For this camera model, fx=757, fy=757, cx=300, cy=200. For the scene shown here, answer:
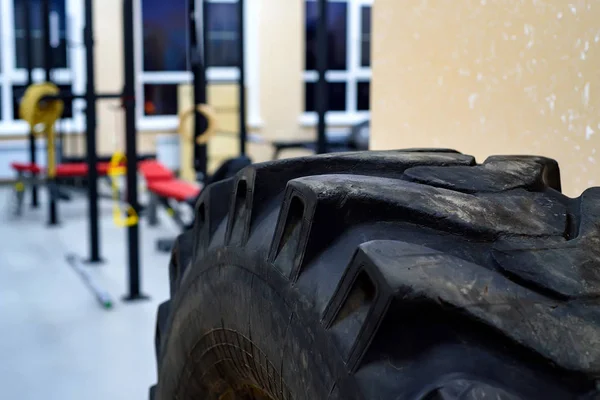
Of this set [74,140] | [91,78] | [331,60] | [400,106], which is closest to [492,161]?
[400,106]

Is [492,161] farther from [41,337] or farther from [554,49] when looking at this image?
[41,337]

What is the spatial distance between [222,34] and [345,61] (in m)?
1.61

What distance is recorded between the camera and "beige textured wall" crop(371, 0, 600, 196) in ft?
2.71

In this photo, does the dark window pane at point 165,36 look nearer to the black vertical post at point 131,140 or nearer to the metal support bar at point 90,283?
A: the metal support bar at point 90,283

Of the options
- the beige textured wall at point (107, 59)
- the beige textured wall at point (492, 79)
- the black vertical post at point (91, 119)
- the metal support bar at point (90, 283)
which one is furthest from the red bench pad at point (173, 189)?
the beige textured wall at point (492, 79)

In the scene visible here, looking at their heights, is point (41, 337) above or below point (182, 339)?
below

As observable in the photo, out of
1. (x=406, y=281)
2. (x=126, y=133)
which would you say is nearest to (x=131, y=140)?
(x=126, y=133)

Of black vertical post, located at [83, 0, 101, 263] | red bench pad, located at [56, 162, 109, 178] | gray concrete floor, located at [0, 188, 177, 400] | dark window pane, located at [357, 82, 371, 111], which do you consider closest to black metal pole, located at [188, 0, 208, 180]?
black vertical post, located at [83, 0, 101, 263]

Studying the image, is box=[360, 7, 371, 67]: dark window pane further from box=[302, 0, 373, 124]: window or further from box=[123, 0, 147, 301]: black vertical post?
box=[123, 0, 147, 301]: black vertical post

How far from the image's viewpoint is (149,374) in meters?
2.56

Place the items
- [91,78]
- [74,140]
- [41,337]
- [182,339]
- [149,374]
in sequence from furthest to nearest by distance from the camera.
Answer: [74,140] → [91,78] → [41,337] → [149,374] → [182,339]

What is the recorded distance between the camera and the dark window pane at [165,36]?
8.66 metres

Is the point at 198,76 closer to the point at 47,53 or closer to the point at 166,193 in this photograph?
the point at 166,193

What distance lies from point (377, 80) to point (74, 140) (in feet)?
24.4
